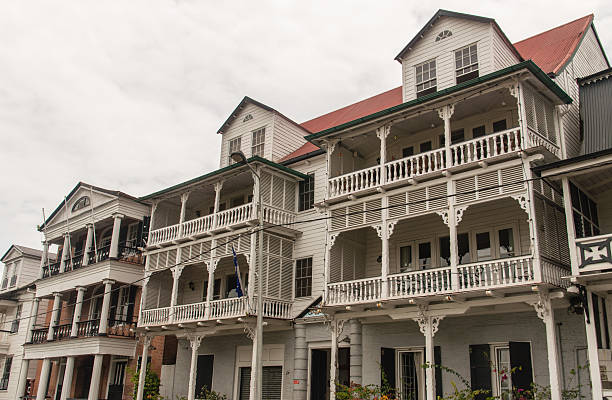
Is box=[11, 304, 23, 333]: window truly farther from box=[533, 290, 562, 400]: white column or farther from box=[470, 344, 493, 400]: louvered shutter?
box=[533, 290, 562, 400]: white column

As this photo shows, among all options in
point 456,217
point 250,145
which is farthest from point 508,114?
point 250,145

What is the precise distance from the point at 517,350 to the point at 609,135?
7.64m

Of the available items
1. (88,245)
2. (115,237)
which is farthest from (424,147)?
(88,245)

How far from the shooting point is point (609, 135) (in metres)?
18.4

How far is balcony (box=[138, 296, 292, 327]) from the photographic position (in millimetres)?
23016

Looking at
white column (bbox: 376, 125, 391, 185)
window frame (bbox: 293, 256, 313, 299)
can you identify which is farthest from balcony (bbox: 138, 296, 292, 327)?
white column (bbox: 376, 125, 391, 185)

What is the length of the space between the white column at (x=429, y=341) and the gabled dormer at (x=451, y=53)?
340 inches

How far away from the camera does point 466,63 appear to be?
2098 centimetres

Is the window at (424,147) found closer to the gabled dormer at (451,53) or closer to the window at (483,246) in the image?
the gabled dormer at (451,53)

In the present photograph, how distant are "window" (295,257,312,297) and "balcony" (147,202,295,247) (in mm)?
1886

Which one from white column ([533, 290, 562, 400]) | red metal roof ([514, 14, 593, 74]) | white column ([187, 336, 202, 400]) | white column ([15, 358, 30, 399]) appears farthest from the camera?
white column ([15, 358, 30, 399])

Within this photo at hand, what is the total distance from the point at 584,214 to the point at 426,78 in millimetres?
8053

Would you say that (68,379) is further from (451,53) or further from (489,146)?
(451,53)

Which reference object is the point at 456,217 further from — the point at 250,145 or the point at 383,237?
the point at 250,145
